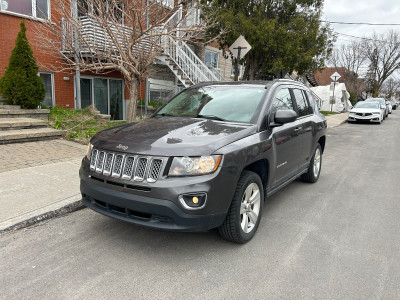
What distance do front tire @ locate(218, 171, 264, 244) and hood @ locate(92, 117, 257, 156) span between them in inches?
19.0

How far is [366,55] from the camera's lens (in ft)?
155

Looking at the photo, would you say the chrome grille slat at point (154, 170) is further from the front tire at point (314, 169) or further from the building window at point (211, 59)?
the building window at point (211, 59)

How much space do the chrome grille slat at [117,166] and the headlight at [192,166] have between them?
53 centimetres

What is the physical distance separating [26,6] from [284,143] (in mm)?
10370

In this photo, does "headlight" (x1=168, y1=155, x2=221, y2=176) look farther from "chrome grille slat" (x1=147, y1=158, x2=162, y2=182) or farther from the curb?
the curb

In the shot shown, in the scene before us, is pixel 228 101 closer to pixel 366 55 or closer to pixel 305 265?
pixel 305 265

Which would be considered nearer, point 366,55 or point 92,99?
point 92,99

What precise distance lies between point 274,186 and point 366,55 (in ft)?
169

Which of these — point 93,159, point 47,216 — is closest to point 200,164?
point 93,159

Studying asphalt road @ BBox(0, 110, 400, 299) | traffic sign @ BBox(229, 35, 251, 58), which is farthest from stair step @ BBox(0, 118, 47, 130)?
traffic sign @ BBox(229, 35, 251, 58)

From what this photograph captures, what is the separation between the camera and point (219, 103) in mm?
4152

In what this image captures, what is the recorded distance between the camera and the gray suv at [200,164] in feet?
9.30

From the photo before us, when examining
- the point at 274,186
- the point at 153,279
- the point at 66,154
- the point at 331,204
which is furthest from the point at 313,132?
the point at 66,154

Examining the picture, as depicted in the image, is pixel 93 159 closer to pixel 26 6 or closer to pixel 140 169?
pixel 140 169
